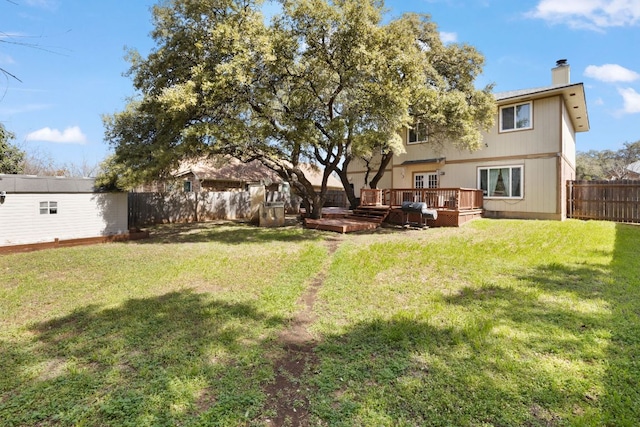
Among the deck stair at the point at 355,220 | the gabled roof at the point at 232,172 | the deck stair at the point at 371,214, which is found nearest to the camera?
the deck stair at the point at 355,220

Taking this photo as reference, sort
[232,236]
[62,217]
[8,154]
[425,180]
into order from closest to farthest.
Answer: [62,217], [232,236], [8,154], [425,180]

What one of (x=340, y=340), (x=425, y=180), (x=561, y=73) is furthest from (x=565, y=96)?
(x=340, y=340)

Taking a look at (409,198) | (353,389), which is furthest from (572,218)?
(353,389)

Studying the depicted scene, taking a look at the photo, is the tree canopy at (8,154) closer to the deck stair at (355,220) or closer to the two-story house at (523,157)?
the deck stair at (355,220)

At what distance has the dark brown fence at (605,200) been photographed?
39.1 feet

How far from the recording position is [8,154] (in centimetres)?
1510

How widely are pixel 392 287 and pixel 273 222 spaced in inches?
375

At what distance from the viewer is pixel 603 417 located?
2.18 meters

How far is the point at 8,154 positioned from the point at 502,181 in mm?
23129

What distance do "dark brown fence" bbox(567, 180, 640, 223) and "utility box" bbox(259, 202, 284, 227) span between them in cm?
1228

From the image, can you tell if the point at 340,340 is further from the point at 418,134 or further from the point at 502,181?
the point at 418,134

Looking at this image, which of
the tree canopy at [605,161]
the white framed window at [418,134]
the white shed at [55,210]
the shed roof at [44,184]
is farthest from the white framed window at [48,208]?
the tree canopy at [605,161]

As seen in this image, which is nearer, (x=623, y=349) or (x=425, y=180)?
(x=623, y=349)

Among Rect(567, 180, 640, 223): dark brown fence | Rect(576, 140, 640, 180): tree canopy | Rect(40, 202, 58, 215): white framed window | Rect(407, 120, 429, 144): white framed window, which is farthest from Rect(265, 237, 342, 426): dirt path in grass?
Rect(576, 140, 640, 180): tree canopy
